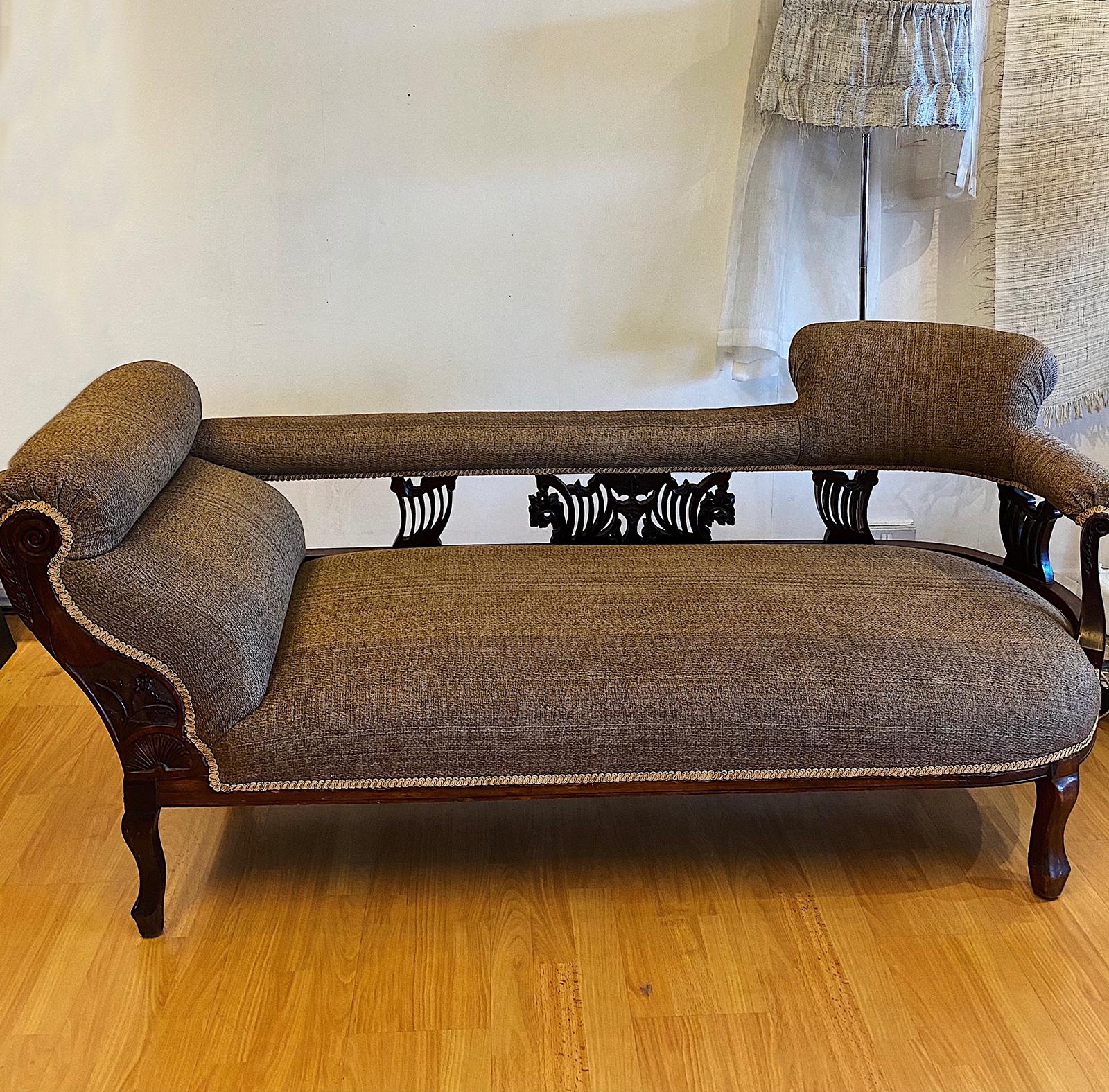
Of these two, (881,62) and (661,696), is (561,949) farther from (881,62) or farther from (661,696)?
(881,62)

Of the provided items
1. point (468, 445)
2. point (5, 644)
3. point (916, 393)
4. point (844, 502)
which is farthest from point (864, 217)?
point (5, 644)

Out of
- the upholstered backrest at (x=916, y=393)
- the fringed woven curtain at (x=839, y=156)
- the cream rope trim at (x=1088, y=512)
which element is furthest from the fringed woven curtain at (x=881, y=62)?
the cream rope trim at (x=1088, y=512)

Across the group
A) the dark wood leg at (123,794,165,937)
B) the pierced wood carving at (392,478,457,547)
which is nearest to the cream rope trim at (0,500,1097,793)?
the dark wood leg at (123,794,165,937)

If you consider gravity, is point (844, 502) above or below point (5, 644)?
above

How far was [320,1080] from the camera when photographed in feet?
4.84

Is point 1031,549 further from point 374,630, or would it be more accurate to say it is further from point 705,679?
point 374,630

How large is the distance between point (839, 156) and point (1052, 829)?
151 cm

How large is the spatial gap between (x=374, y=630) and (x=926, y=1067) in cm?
92

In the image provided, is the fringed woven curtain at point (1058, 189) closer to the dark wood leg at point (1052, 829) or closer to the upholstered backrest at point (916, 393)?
the upholstered backrest at point (916, 393)

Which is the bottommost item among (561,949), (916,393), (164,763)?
(561,949)

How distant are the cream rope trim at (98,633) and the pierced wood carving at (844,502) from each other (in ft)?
3.88

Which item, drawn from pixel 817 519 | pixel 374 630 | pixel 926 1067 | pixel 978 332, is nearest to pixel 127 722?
pixel 374 630

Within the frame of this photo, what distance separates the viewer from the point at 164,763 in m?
1.63

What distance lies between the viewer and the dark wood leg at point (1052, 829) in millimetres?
1722
